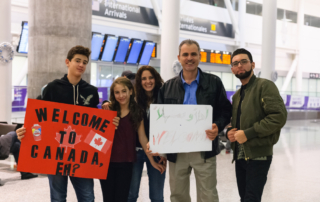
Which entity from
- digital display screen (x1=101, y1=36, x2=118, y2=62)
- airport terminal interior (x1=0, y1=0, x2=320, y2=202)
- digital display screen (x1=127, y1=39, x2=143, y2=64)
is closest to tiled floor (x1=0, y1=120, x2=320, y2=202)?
airport terminal interior (x1=0, y1=0, x2=320, y2=202)

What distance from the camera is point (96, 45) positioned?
1633 cm

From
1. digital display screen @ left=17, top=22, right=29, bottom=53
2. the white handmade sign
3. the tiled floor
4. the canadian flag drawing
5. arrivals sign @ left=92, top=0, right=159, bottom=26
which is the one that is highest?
arrivals sign @ left=92, top=0, right=159, bottom=26

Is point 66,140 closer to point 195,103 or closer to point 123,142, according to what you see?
point 123,142

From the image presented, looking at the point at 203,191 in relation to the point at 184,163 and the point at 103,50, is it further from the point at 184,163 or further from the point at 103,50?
the point at 103,50

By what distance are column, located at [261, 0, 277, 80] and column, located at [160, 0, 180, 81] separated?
4.16 metres

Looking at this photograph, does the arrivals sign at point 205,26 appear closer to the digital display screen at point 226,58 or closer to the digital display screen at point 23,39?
the digital display screen at point 226,58

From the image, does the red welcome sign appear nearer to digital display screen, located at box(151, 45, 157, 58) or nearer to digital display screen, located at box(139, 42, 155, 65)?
digital display screen, located at box(139, 42, 155, 65)

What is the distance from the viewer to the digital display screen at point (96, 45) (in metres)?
16.1

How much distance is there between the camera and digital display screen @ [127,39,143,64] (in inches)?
697

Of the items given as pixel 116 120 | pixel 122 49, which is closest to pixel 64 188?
pixel 116 120

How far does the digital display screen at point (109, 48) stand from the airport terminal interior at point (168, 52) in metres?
0.05

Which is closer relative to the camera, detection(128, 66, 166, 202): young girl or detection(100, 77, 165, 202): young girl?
detection(100, 77, 165, 202): young girl

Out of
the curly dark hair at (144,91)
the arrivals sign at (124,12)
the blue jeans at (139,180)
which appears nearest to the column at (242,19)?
the arrivals sign at (124,12)

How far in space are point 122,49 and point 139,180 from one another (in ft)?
47.2
